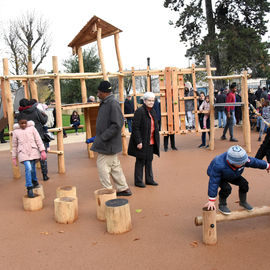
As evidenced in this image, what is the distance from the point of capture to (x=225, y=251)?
3523 millimetres

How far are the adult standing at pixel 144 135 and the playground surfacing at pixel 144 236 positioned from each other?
523 mm

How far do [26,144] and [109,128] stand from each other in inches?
66.6

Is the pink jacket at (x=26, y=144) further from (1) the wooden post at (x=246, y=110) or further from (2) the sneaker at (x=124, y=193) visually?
(1) the wooden post at (x=246, y=110)

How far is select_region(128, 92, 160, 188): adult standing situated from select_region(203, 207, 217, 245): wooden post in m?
2.54

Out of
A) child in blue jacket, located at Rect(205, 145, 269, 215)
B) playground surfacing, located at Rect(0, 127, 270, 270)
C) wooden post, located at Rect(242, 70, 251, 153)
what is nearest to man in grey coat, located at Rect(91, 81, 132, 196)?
playground surfacing, located at Rect(0, 127, 270, 270)

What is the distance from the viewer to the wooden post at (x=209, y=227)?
3.57 m

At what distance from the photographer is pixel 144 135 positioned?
611cm

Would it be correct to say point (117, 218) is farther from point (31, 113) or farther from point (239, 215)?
point (31, 113)

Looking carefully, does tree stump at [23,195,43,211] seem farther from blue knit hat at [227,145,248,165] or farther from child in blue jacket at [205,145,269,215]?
blue knit hat at [227,145,248,165]

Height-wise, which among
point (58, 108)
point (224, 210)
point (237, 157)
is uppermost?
point (58, 108)

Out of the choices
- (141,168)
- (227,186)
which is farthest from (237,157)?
(141,168)

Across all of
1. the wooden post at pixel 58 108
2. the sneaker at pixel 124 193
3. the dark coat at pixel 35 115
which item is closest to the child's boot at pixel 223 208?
the sneaker at pixel 124 193

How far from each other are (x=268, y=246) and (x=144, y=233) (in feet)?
4.81

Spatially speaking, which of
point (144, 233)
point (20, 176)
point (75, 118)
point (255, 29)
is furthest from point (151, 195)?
point (255, 29)
